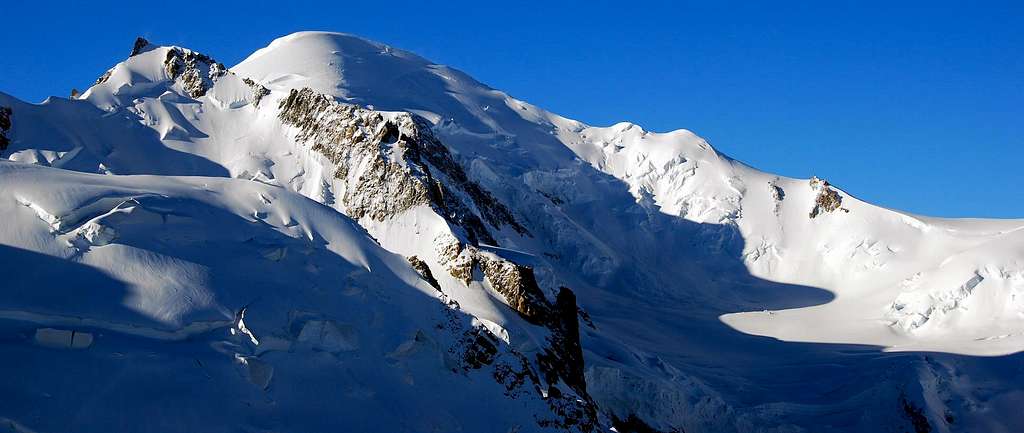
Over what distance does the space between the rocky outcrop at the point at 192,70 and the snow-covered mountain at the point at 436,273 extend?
0.84 feet

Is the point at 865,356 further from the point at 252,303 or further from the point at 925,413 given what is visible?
the point at 252,303

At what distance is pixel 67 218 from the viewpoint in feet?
116

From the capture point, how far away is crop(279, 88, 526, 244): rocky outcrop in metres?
59.5

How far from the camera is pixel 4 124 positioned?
68438 millimetres

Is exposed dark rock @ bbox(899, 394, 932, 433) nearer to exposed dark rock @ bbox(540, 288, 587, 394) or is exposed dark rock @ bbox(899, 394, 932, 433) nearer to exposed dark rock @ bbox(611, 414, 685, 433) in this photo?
exposed dark rock @ bbox(611, 414, 685, 433)

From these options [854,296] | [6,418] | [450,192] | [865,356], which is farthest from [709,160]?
[6,418]

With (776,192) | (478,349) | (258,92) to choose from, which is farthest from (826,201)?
(478,349)

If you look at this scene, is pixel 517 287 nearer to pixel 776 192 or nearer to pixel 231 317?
pixel 231 317

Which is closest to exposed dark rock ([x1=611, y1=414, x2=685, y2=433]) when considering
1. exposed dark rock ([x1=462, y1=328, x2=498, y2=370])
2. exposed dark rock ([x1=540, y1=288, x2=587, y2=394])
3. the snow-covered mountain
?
the snow-covered mountain

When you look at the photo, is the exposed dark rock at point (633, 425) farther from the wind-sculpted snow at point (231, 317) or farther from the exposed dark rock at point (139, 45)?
the exposed dark rock at point (139, 45)

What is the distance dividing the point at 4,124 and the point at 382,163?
79.0 feet

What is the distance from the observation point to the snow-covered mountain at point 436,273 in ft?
107

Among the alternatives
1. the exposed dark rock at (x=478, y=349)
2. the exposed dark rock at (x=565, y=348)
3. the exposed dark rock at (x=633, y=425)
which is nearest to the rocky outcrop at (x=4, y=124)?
the exposed dark rock at (x=565, y=348)

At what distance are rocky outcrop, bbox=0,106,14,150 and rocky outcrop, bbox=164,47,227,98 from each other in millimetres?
14548
